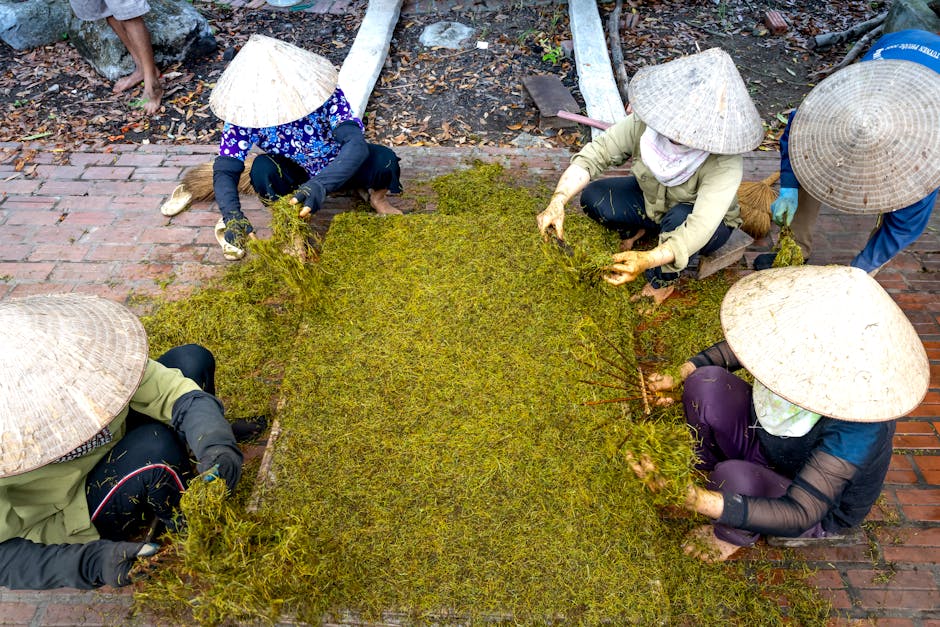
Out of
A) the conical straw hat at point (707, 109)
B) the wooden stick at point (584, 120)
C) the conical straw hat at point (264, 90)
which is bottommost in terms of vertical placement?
the wooden stick at point (584, 120)

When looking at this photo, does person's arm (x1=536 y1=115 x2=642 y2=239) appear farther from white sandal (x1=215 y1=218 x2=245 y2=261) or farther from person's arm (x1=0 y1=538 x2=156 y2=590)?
person's arm (x1=0 y1=538 x2=156 y2=590)

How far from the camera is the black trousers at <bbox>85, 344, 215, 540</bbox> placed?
2.04 metres

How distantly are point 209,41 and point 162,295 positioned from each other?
317cm

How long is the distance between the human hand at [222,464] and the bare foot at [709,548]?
67.2 inches

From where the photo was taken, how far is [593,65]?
4.86 meters

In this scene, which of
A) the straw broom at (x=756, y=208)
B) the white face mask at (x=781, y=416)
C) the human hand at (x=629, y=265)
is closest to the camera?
the white face mask at (x=781, y=416)

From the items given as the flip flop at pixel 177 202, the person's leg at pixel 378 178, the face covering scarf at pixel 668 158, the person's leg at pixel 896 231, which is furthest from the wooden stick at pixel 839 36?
the flip flop at pixel 177 202

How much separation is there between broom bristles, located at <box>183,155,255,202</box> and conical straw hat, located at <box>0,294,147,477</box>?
212 centimetres

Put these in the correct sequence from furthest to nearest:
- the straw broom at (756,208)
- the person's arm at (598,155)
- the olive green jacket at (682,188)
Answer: the straw broom at (756,208), the person's arm at (598,155), the olive green jacket at (682,188)

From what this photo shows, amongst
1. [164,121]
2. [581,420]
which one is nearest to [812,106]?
[581,420]

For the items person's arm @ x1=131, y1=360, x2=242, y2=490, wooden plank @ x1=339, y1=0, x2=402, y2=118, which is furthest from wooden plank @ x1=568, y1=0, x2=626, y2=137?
person's arm @ x1=131, y1=360, x2=242, y2=490

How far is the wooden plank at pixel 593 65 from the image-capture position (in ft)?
14.5

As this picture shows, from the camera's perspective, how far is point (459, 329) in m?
2.65

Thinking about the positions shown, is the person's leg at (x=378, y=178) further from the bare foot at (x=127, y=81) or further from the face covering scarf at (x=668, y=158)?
the bare foot at (x=127, y=81)
